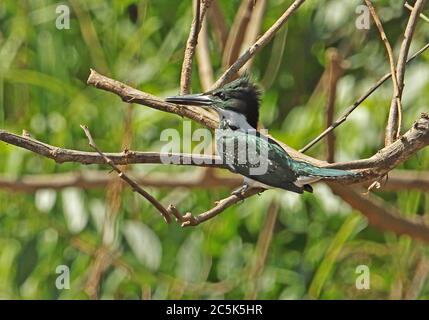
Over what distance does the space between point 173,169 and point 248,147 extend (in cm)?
155

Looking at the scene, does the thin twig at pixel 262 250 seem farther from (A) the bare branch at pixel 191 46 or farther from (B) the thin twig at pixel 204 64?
(A) the bare branch at pixel 191 46

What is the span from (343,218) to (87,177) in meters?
0.83

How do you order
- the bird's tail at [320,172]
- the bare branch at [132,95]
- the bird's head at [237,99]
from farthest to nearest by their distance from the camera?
the bird's head at [237,99], the bare branch at [132,95], the bird's tail at [320,172]

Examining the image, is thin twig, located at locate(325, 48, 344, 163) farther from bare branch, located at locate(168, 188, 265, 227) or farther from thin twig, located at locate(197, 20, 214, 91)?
bare branch, located at locate(168, 188, 265, 227)

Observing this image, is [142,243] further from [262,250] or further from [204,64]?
[204,64]

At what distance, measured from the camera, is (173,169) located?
3381 mm

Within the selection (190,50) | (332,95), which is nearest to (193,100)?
(190,50)

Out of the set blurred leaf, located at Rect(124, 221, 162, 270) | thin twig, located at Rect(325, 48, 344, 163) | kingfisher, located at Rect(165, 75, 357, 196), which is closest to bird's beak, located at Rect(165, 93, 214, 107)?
kingfisher, located at Rect(165, 75, 357, 196)

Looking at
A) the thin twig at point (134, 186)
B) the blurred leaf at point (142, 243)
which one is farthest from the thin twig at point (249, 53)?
the blurred leaf at point (142, 243)

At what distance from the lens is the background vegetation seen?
325cm

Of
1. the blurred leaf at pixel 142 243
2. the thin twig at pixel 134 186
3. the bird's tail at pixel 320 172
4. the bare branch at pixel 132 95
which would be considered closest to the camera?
the thin twig at pixel 134 186

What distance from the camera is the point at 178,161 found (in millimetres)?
1655

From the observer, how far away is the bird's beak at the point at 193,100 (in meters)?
1.76
